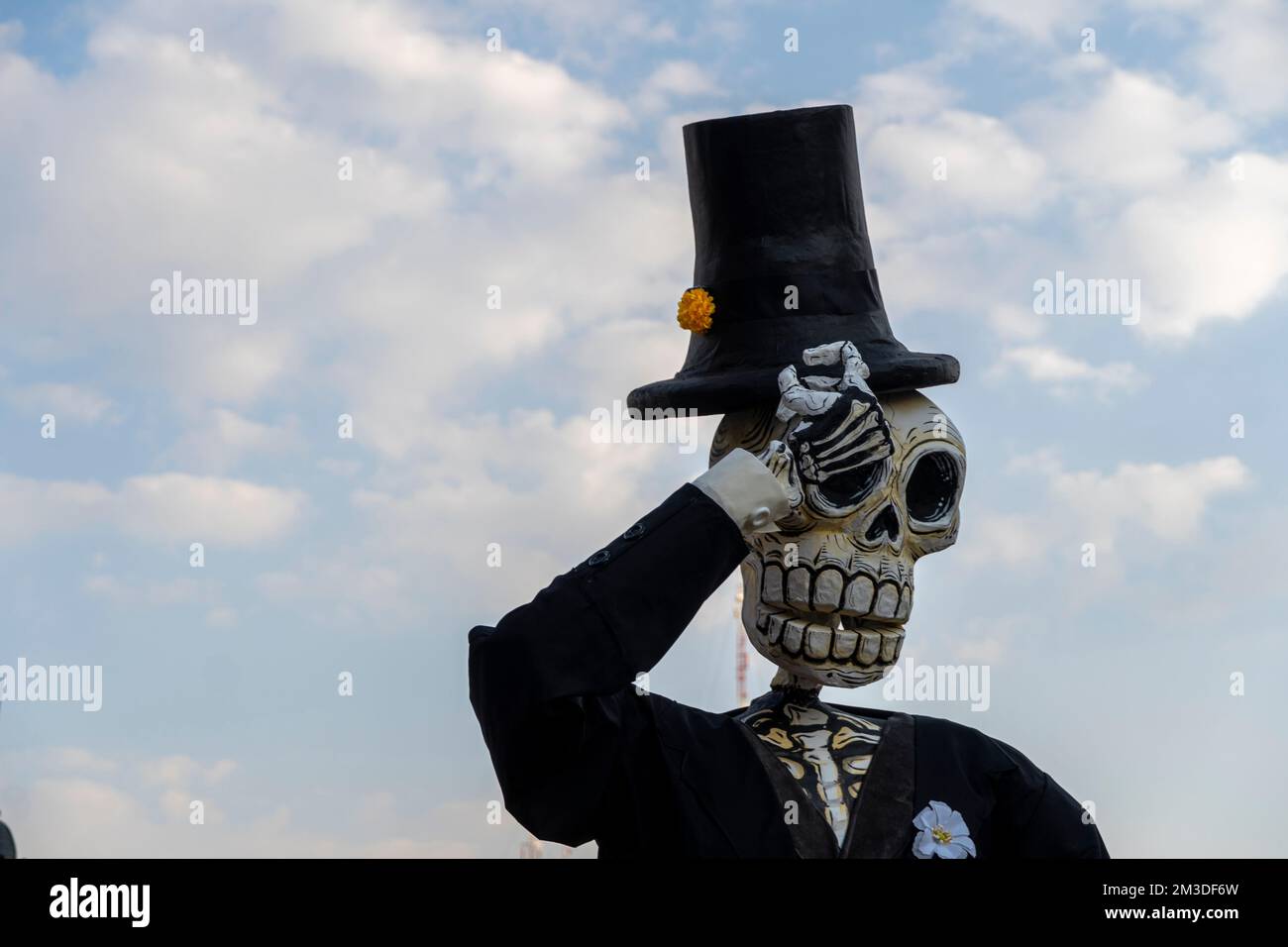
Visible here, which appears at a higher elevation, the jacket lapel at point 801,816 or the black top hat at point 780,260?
the black top hat at point 780,260

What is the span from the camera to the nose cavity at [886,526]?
7.17 m

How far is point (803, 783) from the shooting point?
7.04 m

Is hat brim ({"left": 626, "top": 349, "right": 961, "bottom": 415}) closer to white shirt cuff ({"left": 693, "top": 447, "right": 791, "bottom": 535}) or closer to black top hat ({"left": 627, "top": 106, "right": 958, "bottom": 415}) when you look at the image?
black top hat ({"left": 627, "top": 106, "right": 958, "bottom": 415})

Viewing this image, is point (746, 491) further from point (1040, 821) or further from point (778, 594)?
point (1040, 821)

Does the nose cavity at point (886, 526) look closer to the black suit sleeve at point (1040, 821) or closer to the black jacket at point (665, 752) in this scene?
the black jacket at point (665, 752)

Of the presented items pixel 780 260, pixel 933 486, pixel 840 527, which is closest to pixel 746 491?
pixel 840 527

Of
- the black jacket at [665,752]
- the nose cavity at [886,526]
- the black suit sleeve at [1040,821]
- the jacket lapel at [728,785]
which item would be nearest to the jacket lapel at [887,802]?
the black jacket at [665,752]

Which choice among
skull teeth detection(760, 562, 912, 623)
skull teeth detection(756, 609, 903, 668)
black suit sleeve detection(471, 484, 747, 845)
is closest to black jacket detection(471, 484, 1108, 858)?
black suit sleeve detection(471, 484, 747, 845)

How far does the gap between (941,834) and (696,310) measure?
1.79 metres

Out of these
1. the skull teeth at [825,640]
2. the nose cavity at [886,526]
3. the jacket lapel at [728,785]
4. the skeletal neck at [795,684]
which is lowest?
the jacket lapel at [728,785]

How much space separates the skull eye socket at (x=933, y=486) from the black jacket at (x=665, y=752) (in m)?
0.65

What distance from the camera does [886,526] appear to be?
23.6 feet
